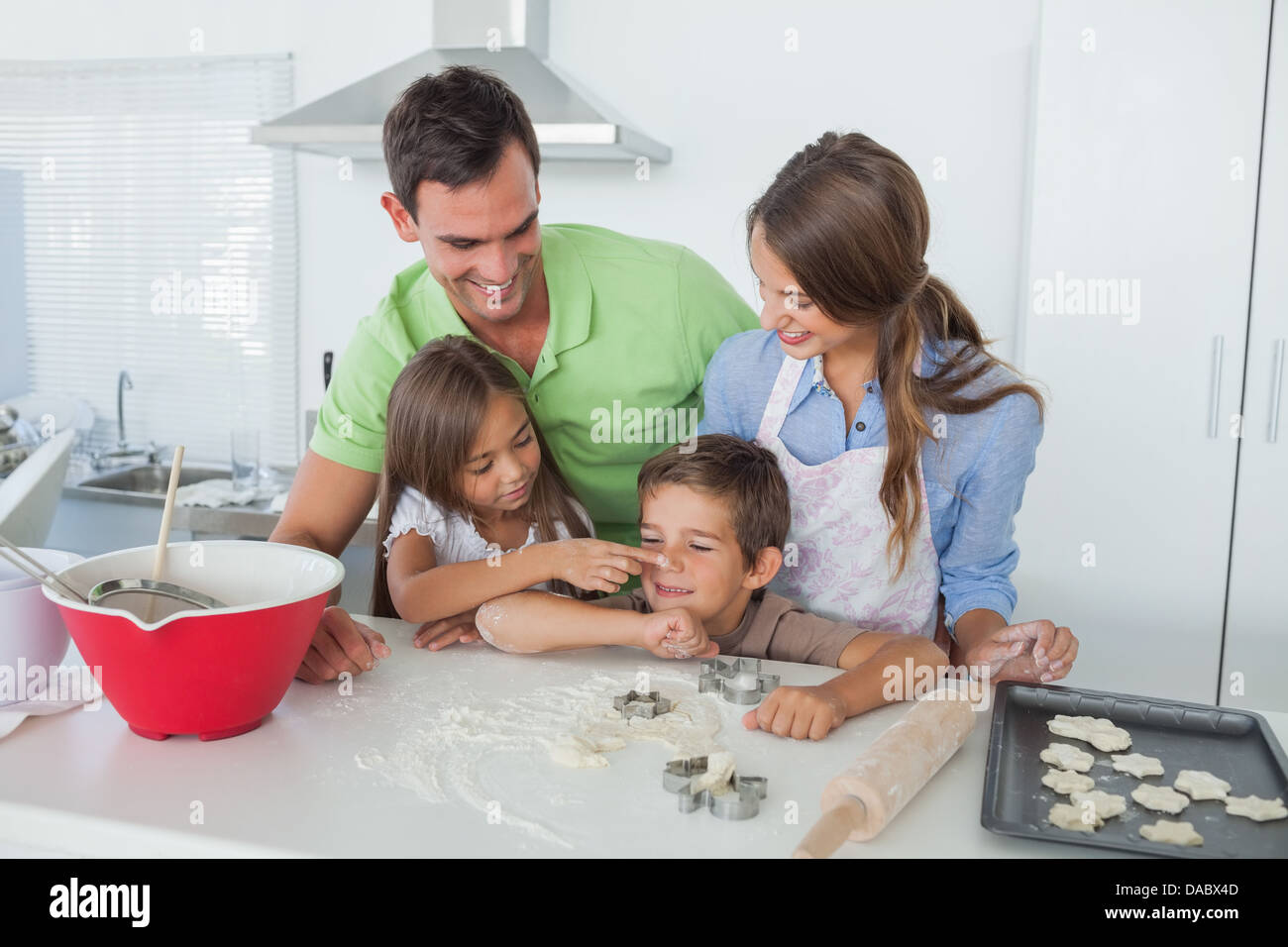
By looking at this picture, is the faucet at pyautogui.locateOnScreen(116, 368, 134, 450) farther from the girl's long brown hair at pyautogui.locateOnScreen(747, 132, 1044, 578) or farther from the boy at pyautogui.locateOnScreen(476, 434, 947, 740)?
the girl's long brown hair at pyautogui.locateOnScreen(747, 132, 1044, 578)

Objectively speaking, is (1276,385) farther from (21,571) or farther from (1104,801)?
(21,571)

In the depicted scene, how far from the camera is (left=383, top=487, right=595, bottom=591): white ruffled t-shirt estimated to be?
5.26ft

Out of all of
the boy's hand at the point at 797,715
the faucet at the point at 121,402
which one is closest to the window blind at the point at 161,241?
the faucet at the point at 121,402

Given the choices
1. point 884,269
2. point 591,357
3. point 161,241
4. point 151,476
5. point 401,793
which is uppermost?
point 161,241

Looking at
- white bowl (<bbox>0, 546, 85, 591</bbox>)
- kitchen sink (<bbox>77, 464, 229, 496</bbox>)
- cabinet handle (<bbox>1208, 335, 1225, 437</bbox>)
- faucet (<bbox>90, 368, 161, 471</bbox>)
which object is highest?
cabinet handle (<bbox>1208, 335, 1225, 437</bbox>)

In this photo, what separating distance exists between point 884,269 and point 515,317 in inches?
25.5

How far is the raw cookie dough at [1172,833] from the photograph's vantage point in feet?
2.69

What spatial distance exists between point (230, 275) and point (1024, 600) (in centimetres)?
264

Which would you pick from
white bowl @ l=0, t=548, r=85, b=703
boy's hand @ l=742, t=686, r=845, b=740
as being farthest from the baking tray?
white bowl @ l=0, t=548, r=85, b=703

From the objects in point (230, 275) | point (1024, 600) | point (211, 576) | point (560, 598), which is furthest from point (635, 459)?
point (230, 275)

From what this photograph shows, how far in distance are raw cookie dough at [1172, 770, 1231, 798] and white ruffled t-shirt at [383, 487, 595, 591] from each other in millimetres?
929

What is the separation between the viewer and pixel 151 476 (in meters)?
3.53

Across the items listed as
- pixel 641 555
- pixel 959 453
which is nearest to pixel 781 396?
pixel 959 453
